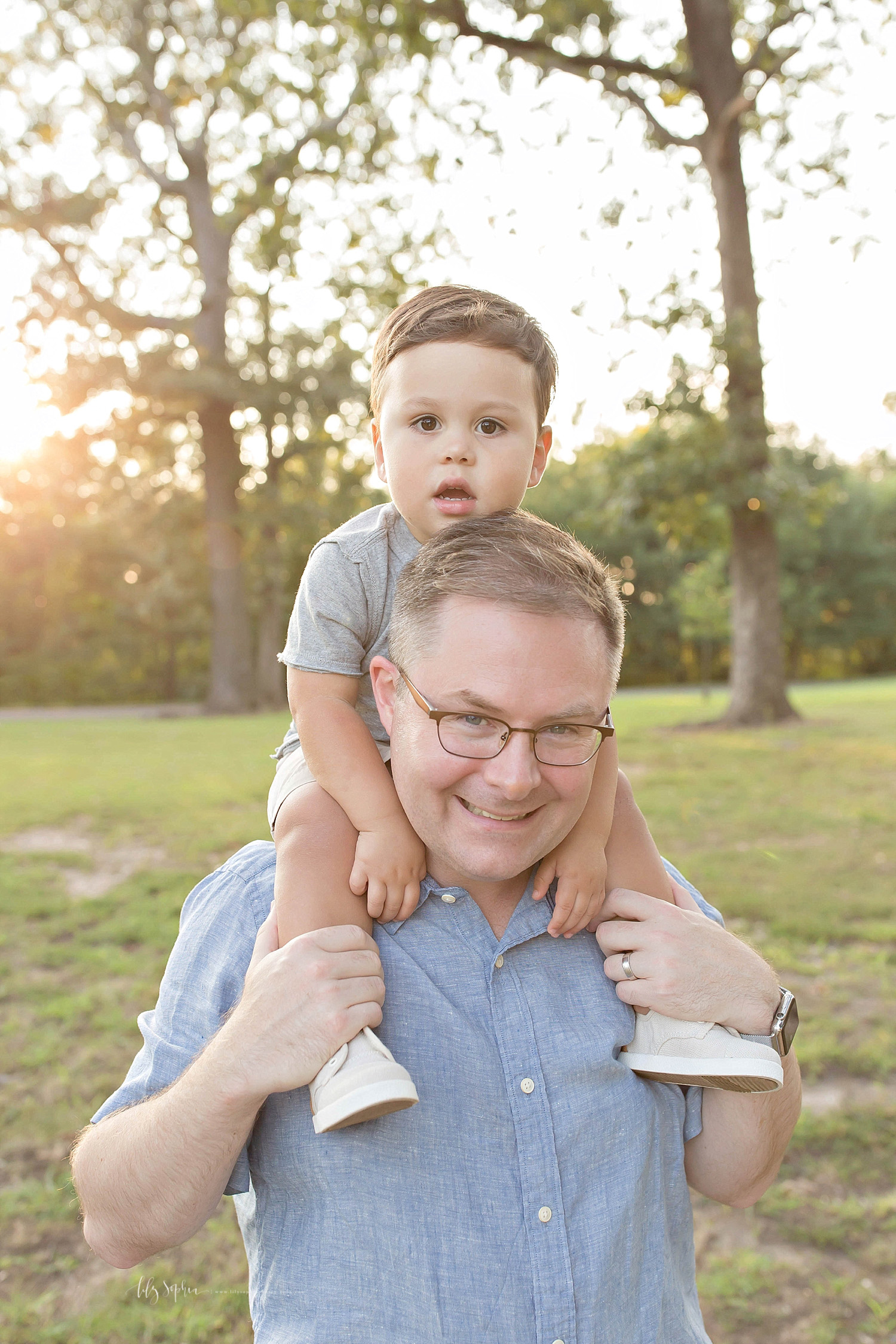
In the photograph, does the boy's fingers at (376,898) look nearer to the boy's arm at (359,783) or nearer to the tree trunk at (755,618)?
the boy's arm at (359,783)

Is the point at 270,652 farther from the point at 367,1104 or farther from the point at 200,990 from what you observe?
the point at 367,1104

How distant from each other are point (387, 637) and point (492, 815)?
23.7 inches

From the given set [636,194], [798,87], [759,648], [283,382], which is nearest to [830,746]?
[759,648]

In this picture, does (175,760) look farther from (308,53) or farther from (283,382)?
(283,382)

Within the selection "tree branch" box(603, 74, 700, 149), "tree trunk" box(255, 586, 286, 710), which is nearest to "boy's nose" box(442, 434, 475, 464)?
"tree branch" box(603, 74, 700, 149)

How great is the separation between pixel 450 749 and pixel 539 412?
1.03 meters

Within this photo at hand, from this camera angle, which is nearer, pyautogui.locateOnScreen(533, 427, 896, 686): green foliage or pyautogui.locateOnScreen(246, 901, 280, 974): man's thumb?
pyautogui.locateOnScreen(246, 901, 280, 974): man's thumb

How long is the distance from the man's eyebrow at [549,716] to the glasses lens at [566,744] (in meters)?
0.02

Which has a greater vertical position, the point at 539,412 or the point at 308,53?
the point at 308,53

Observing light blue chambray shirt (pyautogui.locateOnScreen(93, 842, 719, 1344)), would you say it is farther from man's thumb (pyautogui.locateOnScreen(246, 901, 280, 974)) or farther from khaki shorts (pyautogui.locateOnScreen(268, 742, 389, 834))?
khaki shorts (pyautogui.locateOnScreen(268, 742, 389, 834))

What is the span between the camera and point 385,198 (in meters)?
14.5

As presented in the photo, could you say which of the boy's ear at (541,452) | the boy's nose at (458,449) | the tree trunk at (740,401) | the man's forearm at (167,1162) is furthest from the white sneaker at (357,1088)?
the tree trunk at (740,401)

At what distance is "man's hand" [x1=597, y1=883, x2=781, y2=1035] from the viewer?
1.79 meters

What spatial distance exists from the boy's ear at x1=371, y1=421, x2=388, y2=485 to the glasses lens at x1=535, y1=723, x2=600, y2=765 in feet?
2.95
